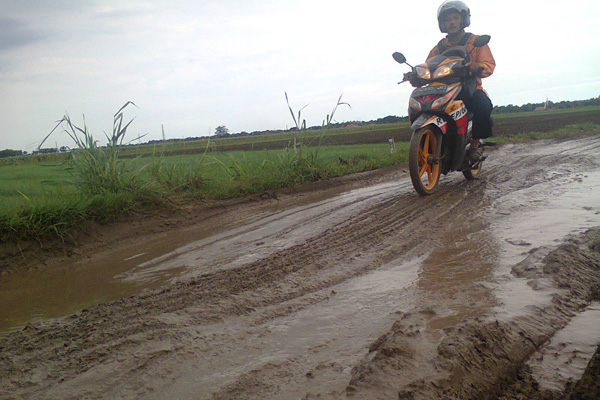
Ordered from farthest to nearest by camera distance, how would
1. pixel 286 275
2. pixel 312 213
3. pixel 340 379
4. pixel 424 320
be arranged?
pixel 312 213 → pixel 286 275 → pixel 424 320 → pixel 340 379

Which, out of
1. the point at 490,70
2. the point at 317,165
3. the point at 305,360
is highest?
the point at 490,70

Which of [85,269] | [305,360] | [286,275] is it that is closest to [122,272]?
[85,269]

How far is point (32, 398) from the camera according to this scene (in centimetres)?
159

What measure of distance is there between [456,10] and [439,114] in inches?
61.1

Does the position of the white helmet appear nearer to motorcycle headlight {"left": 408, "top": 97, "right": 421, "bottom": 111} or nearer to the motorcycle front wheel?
motorcycle headlight {"left": 408, "top": 97, "right": 421, "bottom": 111}

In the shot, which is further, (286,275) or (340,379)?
(286,275)

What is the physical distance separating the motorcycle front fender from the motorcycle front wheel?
0.06 meters

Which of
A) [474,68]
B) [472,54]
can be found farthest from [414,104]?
[472,54]

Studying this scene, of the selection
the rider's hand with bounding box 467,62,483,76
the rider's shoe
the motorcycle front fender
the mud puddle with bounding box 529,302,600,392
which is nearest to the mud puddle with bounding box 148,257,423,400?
the mud puddle with bounding box 529,302,600,392

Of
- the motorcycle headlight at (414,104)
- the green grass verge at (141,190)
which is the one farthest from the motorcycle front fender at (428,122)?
the green grass verge at (141,190)

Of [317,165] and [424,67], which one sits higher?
[424,67]

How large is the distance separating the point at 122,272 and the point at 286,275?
1396 mm

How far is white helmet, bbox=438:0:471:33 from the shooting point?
5.59 m

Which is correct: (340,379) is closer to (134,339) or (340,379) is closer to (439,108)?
(134,339)
